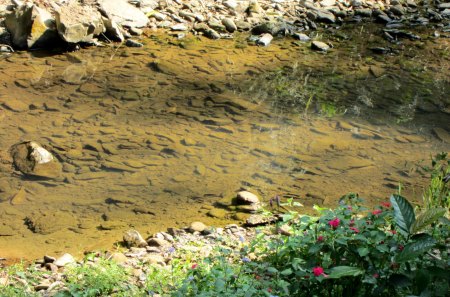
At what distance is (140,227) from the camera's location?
4133mm

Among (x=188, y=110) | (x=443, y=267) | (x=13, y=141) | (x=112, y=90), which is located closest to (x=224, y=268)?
(x=443, y=267)

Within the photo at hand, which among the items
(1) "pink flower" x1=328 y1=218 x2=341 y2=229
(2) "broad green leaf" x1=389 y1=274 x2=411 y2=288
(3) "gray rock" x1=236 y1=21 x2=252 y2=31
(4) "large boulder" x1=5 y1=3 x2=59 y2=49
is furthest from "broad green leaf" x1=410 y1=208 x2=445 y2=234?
(3) "gray rock" x1=236 y1=21 x2=252 y2=31

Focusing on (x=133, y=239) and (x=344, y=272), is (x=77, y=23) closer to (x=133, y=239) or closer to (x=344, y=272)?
(x=133, y=239)

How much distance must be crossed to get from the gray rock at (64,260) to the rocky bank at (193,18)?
493 cm

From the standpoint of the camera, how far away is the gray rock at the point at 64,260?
3.45 meters

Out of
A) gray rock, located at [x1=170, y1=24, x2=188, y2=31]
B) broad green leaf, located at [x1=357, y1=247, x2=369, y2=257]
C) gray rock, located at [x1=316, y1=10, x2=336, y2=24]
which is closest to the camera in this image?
broad green leaf, located at [x1=357, y1=247, x2=369, y2=257]

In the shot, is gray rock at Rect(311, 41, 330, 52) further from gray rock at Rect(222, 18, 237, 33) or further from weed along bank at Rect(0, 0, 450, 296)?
gray rock at Rect(222, 18, 237, 33)

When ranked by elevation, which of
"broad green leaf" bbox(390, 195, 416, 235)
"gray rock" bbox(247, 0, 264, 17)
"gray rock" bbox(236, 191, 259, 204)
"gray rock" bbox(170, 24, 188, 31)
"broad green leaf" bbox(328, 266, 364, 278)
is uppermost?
"broad green leaf" bbox(390, 195, 416, 235)

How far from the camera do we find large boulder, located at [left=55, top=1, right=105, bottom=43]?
7.82 metres

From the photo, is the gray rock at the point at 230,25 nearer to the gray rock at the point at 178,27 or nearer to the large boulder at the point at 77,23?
the gray rock at the point at 178,27

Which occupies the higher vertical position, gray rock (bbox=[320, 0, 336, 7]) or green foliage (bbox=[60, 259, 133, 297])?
green foliage (bbox=[60, 259, 133, 297])

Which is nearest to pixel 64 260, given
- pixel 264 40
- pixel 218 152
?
pixel 218 152

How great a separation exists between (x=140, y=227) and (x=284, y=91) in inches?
136

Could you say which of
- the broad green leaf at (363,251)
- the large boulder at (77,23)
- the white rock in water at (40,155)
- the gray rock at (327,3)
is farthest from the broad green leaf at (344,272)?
the gray rock at (327,3)
